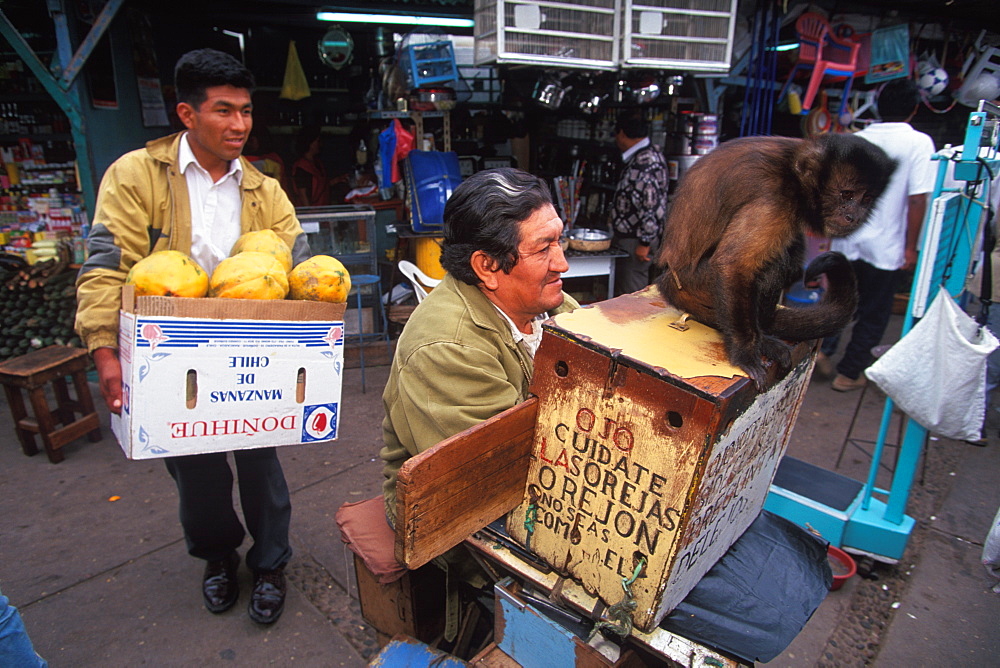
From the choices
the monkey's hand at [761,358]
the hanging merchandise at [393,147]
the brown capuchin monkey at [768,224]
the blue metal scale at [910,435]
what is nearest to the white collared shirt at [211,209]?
the brown capuchin monkey at [768,224]

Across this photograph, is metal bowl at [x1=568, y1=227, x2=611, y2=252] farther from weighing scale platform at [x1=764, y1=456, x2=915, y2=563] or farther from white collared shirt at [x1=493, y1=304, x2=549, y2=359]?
white collared shirt at [x1=493, y1=304, x2=549, y2=359]

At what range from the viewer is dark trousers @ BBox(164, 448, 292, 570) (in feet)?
7.25

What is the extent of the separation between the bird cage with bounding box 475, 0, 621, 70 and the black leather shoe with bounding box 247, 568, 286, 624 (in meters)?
3.79

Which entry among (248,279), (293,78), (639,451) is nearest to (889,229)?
(639,451)

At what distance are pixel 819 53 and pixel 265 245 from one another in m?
6.08

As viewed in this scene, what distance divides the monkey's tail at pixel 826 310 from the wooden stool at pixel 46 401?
4.00 metres

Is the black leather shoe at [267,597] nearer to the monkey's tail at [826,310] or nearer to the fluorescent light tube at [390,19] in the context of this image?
the monkey's tail at [826,310]

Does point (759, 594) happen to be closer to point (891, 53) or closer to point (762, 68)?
point (762, 68)

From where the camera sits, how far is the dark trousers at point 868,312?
4.49 meters

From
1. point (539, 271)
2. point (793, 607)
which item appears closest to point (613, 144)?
point (539, 271)

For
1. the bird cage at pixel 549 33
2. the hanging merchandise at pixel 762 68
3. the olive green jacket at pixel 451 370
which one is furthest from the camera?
the hanging merchandise at pixel 762 68

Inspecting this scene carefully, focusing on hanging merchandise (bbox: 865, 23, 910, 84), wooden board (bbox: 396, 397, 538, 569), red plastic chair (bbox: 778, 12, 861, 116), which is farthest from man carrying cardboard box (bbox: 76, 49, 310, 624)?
hanging merchandise (bbox: 865, 23, 910, 84)

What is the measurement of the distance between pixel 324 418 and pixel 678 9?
15.2ft

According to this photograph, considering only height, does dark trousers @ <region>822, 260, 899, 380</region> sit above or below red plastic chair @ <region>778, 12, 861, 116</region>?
below
